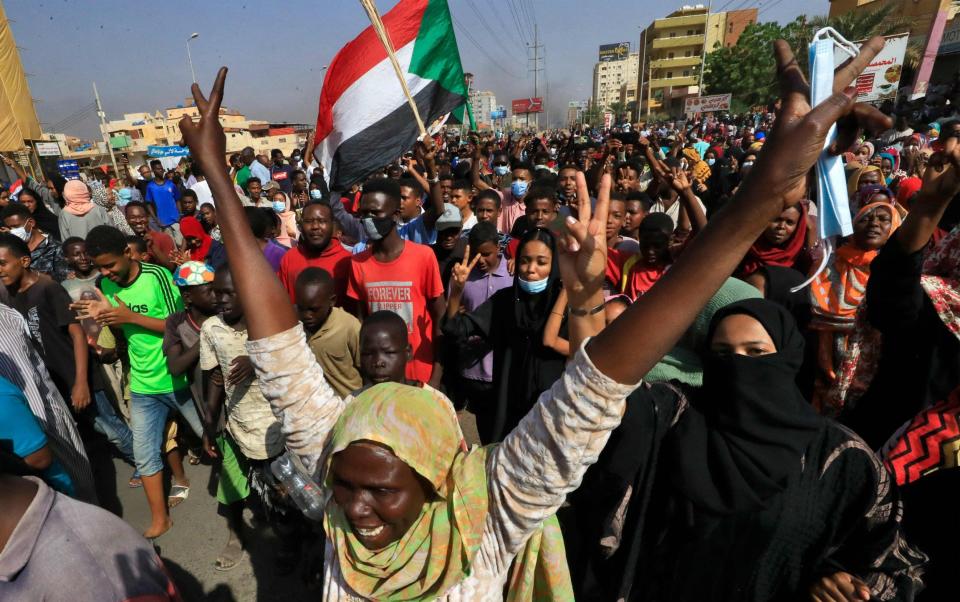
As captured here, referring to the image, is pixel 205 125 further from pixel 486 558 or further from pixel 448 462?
pixel 486 558

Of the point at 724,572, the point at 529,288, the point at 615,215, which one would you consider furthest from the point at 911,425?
the point at 615,215

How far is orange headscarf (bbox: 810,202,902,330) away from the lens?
2574 millimetres

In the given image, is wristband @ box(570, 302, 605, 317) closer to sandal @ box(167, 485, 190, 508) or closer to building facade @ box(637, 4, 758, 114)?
sandal @ box(167, 485, 190, 508)

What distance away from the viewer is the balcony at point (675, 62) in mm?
63281

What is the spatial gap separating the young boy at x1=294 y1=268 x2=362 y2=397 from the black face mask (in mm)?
508

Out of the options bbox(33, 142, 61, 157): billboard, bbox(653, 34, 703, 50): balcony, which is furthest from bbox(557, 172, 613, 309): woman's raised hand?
bbox(653, 34, 703, 50): balcony

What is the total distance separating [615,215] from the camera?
145 inches

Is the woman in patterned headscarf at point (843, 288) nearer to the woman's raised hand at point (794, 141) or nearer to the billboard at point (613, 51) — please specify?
the woman's raised hand at point (794, 141)

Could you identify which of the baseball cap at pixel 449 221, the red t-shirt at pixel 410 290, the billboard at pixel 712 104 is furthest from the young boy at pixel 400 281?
the billboard at pixel 712 104

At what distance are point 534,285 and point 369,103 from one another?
11.2 ft

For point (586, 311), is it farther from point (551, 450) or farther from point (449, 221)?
point (449, 221)

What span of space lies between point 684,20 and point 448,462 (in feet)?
257

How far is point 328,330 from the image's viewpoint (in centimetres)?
262

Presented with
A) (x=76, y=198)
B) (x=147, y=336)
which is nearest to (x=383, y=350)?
(x=147, y=336)
